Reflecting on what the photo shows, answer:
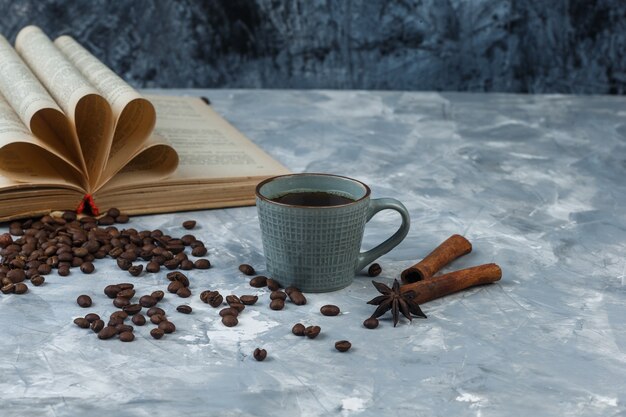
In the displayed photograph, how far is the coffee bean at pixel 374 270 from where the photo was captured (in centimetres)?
130

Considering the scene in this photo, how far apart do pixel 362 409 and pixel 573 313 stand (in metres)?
0.38

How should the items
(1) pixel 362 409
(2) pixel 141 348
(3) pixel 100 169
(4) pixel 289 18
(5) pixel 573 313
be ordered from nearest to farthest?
(1) pixel 362 409, (2) pixel 141 348, (5) pixel 573 313, (3) pixel 100 169, (4) pixel 289 18

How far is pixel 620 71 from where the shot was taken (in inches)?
106

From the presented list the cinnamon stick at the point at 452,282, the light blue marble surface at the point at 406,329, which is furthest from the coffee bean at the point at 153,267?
the cinnamon stick at the point at 452,282

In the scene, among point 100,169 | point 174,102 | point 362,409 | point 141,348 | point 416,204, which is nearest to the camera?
point 362,409

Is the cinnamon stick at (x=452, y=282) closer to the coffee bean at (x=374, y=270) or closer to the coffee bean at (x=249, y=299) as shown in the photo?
the coffee bean at (x=374, y=270)

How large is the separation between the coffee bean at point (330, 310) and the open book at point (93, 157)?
0.47 meters

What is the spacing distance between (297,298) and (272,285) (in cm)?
5

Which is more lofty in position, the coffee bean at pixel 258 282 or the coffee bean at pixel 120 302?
the coffee bean at pixel 120 302

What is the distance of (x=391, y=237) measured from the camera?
1.27m

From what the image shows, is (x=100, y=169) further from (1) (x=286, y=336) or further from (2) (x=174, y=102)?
(2) (x=174, y=102)

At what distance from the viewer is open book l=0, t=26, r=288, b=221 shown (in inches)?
57.4

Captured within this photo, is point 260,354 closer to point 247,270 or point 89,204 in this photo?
point 247,270

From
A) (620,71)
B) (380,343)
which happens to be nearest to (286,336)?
(380,343)
